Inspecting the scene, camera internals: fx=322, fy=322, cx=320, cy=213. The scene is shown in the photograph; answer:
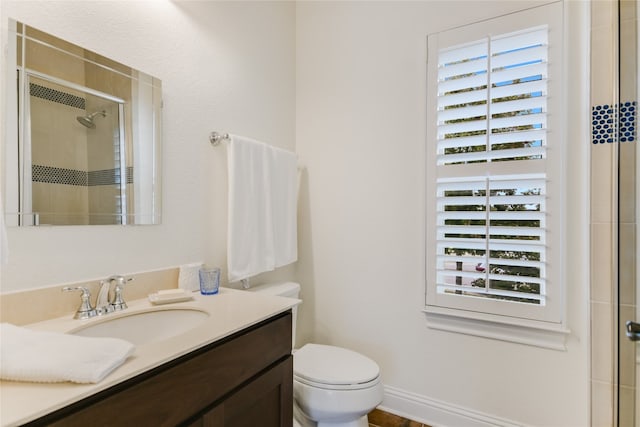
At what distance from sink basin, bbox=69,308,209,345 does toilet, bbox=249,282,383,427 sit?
1.86ft

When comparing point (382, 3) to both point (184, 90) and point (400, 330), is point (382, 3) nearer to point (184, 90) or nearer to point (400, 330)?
point (184, 90)

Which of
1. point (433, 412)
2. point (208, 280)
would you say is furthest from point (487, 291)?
point (208, 280)

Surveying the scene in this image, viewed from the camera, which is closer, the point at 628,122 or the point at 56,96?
the point at 56,96

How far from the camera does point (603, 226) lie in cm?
131

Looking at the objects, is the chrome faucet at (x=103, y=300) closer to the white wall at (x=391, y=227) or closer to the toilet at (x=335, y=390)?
the toilet at (x=335, y=390)

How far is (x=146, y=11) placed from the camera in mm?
1190

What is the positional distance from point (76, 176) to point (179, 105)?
491 millimetres

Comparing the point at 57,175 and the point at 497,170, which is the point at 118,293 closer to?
the point at 57,175

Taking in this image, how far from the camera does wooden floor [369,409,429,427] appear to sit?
170 cm

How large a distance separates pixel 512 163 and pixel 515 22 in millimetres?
643

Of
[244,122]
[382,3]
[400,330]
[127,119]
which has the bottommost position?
[400,330]

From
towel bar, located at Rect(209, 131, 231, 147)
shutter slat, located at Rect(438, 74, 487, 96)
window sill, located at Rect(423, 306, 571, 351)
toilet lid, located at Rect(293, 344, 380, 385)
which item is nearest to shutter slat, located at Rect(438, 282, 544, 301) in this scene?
window sill, located at Rect(423, 306, 571, 351)

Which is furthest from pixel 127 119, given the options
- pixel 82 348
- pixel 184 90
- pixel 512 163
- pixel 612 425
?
pixel 612 425

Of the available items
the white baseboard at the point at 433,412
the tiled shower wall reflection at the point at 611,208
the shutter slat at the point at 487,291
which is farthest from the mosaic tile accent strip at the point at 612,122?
the white baseboard at the point at 433,412
